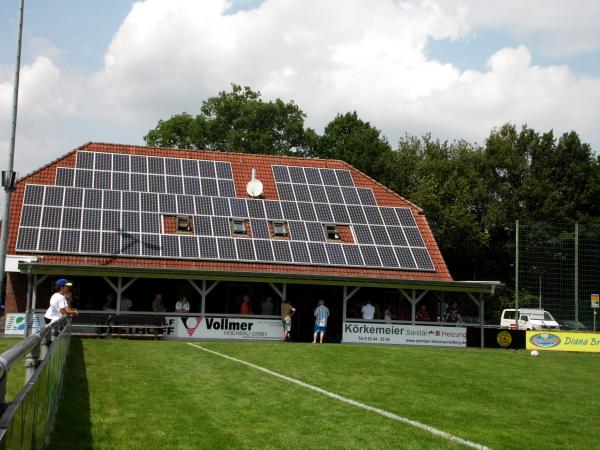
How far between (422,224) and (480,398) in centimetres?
2230

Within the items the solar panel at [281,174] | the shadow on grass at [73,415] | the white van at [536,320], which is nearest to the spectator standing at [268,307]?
the solar panel at [281,174]

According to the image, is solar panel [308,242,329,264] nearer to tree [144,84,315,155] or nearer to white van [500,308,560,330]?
white van [500,308,560,330]

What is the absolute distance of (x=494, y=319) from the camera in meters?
53.5

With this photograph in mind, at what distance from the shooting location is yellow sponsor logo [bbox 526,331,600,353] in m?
29.6

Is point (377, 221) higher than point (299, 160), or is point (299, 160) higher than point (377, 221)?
point (299, 160)

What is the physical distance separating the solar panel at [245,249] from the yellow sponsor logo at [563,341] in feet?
35.6

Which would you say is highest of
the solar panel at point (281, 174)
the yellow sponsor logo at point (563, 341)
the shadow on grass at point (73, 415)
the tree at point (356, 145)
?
the tree at point (356, 145)

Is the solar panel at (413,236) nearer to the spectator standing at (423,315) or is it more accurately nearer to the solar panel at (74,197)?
the spectator standing at (423,315)

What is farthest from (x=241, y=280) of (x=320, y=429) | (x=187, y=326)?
(x=320, y=429)

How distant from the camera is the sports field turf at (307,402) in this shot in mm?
9023

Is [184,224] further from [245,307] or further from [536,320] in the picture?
[536,320]

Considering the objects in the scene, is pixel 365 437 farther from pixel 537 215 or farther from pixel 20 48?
pixel 537 215

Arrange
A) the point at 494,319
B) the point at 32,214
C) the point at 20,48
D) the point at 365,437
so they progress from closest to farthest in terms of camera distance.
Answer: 1. the point at 365,437
2. the point at 20,48
3. the point at 32,214
4. the point at 494,319

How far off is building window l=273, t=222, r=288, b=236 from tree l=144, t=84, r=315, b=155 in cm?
3030
